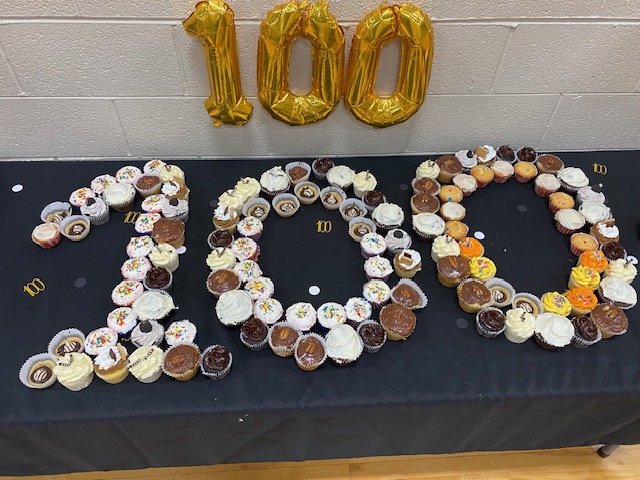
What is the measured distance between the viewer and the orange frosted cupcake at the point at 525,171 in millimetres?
2582

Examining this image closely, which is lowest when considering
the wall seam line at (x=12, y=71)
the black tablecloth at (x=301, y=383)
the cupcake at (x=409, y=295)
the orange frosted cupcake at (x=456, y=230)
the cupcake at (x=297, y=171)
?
the black tablecloth at (x=301, y=383)

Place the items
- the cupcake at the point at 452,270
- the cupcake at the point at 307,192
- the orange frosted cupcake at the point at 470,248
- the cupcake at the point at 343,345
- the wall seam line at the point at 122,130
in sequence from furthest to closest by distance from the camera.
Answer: the cupcake at the point at 307,192 < the wall seam line at the point at 122,130 < the orange frosted cupcake at the point at 470,248 < the cupcake at the point at 452,270 < the cupcake at the point at 343,345

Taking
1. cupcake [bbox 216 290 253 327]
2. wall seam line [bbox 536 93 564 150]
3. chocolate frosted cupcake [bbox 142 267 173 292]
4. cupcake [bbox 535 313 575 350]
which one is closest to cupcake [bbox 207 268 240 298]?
cupcake [bbox 216 290 253 327]

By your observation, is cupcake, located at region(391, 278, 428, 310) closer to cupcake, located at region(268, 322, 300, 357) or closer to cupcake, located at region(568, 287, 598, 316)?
cupcake, located at region(268, 322, 300, 357)

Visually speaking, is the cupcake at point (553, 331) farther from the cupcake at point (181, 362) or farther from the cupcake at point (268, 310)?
the cupcake at point (181, 362)

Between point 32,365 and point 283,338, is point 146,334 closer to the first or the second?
point 32,365

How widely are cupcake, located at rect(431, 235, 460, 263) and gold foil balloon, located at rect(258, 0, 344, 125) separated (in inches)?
31.2

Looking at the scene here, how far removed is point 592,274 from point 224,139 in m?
1.86

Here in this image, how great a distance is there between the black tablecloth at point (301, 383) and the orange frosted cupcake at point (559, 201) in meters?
0.13

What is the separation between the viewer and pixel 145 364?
73.4 inches

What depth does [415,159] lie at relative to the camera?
270 cm

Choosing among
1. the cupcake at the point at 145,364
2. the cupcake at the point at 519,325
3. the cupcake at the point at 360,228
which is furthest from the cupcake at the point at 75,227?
the cupcake at the point at 519,325

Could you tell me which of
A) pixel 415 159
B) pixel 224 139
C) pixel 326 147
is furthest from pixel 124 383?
pixel 415 159

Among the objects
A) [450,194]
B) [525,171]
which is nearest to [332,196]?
[450,194]
